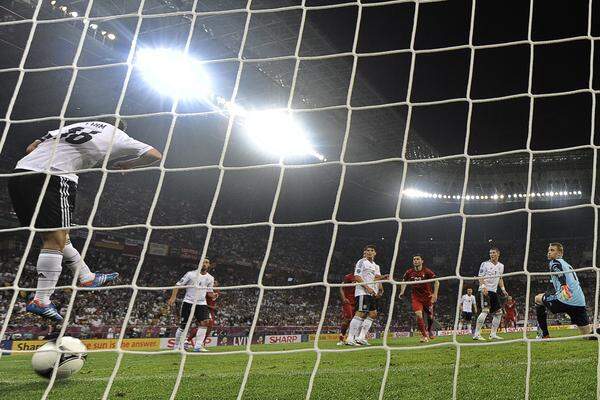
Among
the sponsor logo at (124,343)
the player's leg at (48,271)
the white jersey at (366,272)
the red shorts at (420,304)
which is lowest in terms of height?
the sponsor logo at (124,343)

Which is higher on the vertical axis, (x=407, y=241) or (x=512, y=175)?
(x=512, y=175)

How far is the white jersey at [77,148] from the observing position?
4.11 meters

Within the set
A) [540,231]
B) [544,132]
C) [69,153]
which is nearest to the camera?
[69,153]

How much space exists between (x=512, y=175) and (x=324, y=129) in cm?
1016

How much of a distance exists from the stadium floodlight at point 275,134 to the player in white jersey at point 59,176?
15.3 m

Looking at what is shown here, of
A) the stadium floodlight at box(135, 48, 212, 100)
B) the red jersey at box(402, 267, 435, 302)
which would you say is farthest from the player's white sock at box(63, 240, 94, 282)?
the stadium floodlight at box(135, 48, 212, 100)

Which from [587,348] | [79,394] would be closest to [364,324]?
[587,348]

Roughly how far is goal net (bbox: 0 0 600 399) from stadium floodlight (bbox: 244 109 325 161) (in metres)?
0.09

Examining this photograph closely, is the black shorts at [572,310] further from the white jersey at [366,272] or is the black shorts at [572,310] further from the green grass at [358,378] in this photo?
the white jersey at [366,272]

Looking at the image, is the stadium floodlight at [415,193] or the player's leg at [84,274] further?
the stadium floodlight at [415,193]

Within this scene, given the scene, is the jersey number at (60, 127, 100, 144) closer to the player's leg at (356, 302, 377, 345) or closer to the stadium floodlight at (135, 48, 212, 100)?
the player's leg at (356, 302, 377, 345)

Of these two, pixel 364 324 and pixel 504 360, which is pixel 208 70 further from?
pixel 504 360

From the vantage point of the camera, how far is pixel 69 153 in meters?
4.15

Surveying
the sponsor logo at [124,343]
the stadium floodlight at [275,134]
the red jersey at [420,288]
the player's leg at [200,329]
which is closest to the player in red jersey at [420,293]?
the red jersey at [420,288]
